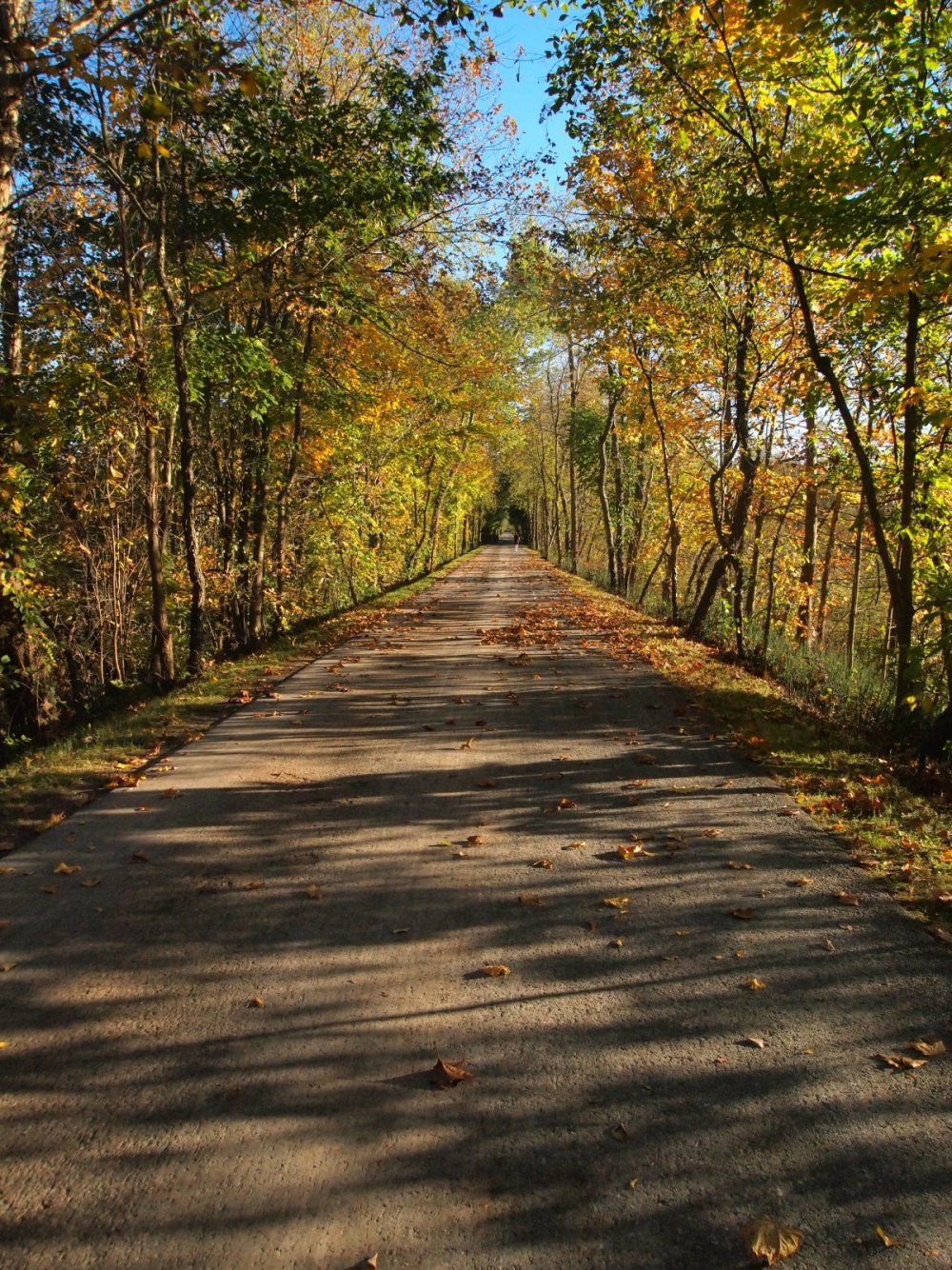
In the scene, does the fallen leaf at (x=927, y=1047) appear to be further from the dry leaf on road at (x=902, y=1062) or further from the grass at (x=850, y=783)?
the grass at (x=850, y=783)

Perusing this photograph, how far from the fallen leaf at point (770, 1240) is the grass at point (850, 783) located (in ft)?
6.51

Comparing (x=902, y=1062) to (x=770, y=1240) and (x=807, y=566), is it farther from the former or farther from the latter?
(x=807, y=566)

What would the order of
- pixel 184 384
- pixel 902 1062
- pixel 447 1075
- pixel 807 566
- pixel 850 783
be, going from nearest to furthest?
pixel 447 1075, pixel 902 1062, pixel 850 783, pixel 184 384, pixel 807 566

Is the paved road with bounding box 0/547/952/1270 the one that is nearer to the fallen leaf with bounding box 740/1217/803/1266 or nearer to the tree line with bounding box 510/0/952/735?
the fallen leaf with bounding box 740/1217/803/1266

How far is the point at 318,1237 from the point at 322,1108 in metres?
0.47

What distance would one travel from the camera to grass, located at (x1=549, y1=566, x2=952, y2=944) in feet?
14.0

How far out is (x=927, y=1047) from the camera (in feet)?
9.59

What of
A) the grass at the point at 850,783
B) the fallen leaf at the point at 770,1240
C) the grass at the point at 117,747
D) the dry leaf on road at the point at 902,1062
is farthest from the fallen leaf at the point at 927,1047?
the grass at the point at 117,747

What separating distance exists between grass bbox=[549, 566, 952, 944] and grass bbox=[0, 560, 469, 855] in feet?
16.0

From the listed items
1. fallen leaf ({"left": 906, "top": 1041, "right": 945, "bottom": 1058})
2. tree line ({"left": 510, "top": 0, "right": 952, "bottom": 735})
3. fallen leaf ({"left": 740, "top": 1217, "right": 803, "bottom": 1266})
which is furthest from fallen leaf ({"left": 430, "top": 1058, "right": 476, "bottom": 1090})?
tree line ({"left": 510, "top": 0, "right": 952, "bottom": 735})

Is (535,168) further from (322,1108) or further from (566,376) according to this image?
(566,376)

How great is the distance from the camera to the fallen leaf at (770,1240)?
2.10m

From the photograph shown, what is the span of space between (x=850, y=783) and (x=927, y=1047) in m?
3.05

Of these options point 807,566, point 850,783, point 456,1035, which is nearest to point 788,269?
point 850,783
